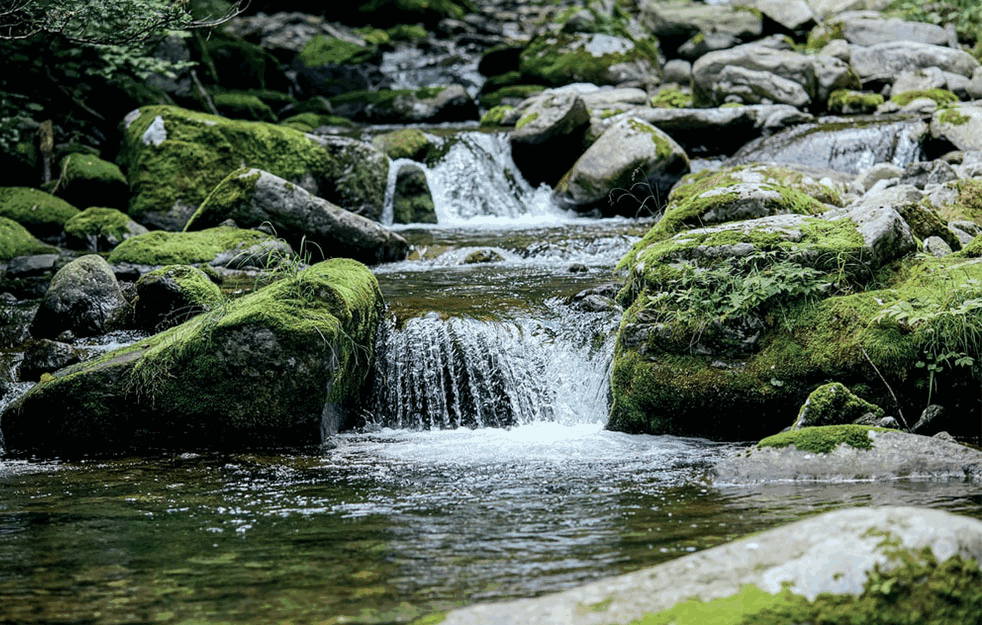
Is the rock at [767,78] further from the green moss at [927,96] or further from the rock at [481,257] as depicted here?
the rock at [481,257]

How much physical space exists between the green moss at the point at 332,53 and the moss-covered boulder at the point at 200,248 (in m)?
16.1

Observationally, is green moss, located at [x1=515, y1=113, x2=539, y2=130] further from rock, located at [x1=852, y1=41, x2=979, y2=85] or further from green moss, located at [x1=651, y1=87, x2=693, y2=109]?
rock, located at [x1=852, y1=41, x2=979, y2=85]

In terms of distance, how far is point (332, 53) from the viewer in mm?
28172

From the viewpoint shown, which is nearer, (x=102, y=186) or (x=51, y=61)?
(x=102, y=186)

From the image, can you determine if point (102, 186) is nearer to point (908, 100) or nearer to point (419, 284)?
point (419, 284)

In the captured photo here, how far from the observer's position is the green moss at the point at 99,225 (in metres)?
13.6

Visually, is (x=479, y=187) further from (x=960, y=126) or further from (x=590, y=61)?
(x=590, y=61)

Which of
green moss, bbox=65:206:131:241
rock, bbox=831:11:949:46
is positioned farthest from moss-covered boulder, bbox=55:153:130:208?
rock, bbox=831:11:949:46

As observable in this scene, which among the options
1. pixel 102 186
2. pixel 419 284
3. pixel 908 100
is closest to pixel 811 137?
pixel 908 100

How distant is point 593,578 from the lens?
3.84 metres

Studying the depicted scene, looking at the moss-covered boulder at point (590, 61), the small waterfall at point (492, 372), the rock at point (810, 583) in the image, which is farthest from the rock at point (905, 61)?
the rock at point (810, 583)

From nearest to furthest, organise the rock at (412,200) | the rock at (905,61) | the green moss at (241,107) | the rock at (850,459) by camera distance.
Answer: the rock at (850,459) → the rock at (412,200) → the green moss at (241,107) → the rock at (905,61)

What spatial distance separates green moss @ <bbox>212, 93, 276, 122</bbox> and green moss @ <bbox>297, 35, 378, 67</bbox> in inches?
219

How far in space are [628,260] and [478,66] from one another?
2080 centimetres
